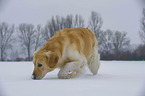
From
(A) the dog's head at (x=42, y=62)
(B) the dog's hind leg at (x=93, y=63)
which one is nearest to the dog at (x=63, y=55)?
(A) the dog's head at (x=42, y=62)

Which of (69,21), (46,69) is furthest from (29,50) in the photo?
(46,69)

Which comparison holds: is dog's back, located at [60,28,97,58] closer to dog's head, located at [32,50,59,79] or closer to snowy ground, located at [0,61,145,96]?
dog's head, located at [32,50,59,79]

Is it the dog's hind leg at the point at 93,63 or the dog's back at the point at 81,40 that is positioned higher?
the dog's back at the point at 81,40

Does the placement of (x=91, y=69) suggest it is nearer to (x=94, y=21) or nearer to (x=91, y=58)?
(x=91, y=58)

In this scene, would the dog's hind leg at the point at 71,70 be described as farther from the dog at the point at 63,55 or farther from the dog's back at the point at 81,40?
the dog's back at the point at 81,40

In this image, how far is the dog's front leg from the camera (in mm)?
4293

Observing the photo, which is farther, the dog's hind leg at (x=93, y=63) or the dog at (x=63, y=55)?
the dog's hind leg at (x=93, y=63)

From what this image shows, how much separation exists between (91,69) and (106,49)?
12781 mm

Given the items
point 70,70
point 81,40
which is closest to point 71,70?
point 70,70

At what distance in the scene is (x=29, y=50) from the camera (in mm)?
19609

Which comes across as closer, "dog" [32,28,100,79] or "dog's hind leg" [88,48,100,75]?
"dog" [32,28,100,79]

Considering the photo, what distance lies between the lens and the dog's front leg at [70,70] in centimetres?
429

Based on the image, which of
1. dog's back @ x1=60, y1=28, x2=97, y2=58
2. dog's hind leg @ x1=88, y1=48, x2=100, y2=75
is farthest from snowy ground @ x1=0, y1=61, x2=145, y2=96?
dog's hind leg @ x1=88, y1=48, x2=100, y2=75

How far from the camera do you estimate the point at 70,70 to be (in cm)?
436
